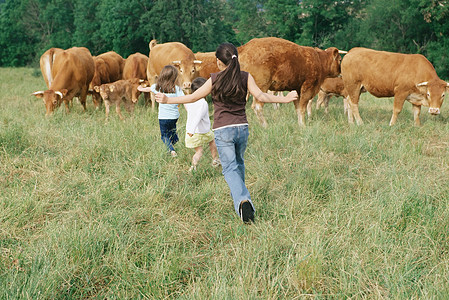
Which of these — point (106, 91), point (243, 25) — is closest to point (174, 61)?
point (106, 91)

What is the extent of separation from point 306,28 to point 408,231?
3462 centimetres

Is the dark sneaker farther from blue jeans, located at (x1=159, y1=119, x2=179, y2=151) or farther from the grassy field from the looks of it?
blue jeans, located at (x1=159, y1=119, x2=179, y2=151)

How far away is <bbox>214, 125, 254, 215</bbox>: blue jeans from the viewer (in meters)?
3.55

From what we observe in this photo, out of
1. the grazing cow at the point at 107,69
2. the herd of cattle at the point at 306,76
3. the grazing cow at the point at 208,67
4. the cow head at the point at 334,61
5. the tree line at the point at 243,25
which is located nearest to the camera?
the herd of cattle at the point at 306,76

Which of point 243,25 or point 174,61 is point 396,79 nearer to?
point 174,61

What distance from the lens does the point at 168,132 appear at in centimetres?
597

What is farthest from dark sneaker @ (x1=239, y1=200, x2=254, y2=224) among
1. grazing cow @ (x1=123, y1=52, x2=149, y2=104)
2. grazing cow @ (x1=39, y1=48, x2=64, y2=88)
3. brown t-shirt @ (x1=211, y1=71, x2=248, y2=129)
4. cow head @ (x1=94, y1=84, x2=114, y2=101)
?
grazing cow @ (x1=39, y1=48, x2=64, y2=88)

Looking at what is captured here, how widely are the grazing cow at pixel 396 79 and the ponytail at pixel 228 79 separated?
5368 mm

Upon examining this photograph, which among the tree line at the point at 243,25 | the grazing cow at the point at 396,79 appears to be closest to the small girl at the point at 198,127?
the grazing cow at the point at 396,79

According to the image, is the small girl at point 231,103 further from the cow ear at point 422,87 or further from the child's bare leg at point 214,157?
the cow ear at point 422,87

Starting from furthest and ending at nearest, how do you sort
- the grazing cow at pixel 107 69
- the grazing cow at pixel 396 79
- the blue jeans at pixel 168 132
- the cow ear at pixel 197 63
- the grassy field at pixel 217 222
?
the grazing cow at pixel 107 69 → the cow ear at pixel 197 63 → the grazing cow at pixel 396 79 → the blue jeans at pixel 168 132 → the grassy field at pixel 217 222

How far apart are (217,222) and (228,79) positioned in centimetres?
134

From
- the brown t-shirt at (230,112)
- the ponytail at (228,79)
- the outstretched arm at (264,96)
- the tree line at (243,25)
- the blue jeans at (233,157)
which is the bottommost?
the tree line at (243,25)

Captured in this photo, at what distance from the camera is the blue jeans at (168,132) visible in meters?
5.82
